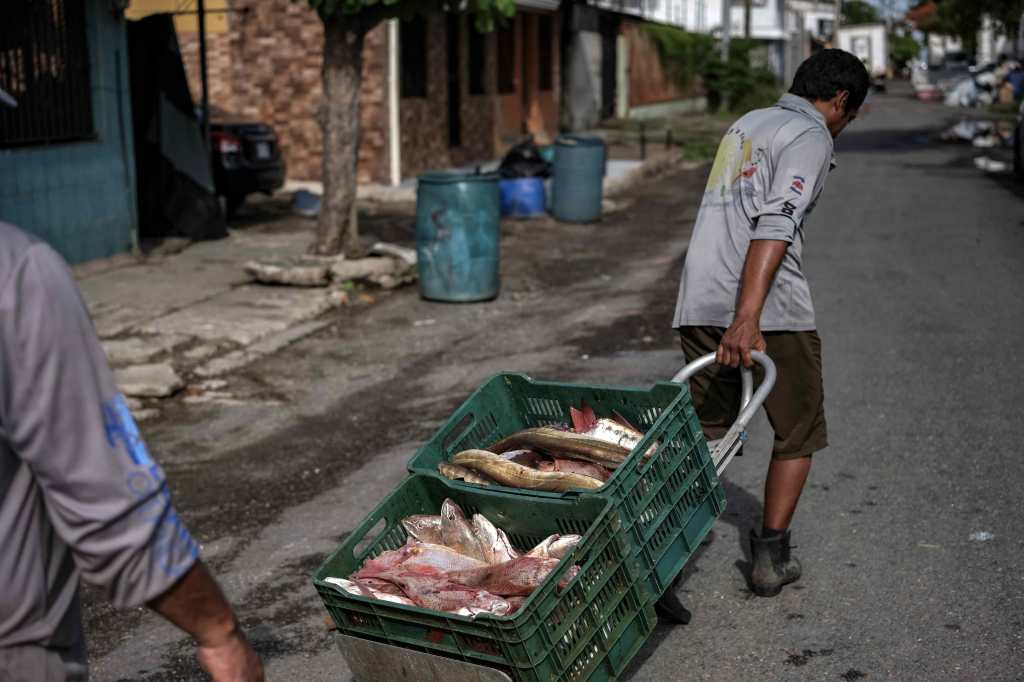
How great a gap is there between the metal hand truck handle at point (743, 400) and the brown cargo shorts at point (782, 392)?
Answer: 0.63 ft

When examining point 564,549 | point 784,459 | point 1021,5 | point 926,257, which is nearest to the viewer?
point 564,549

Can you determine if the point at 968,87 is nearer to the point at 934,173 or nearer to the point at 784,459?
the point at 934,173

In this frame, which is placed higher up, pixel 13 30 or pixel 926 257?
pixel 13 30

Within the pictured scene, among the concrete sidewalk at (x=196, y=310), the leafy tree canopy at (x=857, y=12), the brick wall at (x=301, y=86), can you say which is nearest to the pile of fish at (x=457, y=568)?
the concrete sidewalk at (x=196, y=310)

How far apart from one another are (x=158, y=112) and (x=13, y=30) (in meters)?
3.02

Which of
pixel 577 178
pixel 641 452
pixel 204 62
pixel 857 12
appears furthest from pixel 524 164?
pixel 857 12

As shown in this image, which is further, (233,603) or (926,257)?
(926,257)

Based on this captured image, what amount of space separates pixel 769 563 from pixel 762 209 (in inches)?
51.4

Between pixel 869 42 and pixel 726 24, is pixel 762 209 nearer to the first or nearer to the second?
pixel 726 24

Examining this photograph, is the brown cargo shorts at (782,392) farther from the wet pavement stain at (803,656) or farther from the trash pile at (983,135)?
the trash pile at (983,135)

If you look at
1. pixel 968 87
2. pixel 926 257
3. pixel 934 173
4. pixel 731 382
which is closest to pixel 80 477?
pixel 731 382

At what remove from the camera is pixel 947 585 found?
4500 mm

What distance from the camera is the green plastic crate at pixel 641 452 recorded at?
11.1 feet

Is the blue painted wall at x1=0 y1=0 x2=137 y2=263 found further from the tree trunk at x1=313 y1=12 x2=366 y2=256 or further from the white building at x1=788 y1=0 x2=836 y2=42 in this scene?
the white building at x1=788 y1=0 x2=836 y2=42
